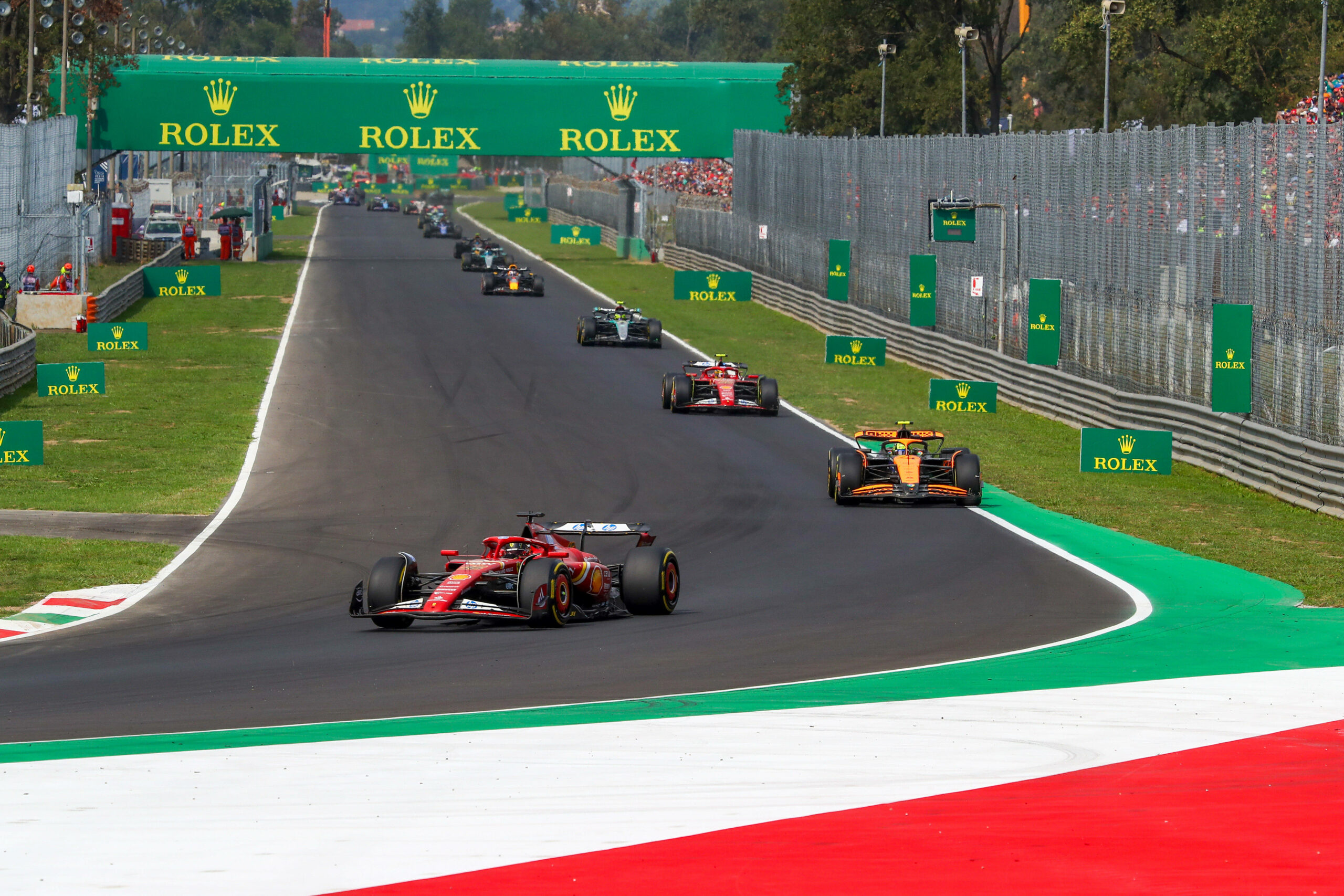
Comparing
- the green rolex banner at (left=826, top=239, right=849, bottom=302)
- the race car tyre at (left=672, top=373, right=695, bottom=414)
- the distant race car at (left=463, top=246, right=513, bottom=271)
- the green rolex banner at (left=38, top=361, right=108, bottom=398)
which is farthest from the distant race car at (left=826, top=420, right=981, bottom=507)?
the distant race car at (left=463, top=246, right=513, bottom=271)

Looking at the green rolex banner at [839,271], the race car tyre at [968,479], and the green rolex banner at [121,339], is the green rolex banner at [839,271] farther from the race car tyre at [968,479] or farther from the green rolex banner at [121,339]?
the race car tyre at [968,479]

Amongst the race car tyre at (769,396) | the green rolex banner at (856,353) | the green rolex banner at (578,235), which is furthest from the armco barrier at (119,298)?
the green rolex banner at (578,235)

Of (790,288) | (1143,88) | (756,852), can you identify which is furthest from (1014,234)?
(1143,88)

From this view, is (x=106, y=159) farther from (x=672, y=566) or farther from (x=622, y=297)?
(x=672, y=566)

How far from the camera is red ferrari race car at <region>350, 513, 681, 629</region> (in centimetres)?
1452

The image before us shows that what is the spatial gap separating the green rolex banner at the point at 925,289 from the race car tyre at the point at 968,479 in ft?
63.0

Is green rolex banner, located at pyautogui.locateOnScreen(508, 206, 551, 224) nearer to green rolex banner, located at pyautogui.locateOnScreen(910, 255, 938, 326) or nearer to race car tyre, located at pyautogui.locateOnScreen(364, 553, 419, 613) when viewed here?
green rolex banner, located at pyautogui.locateOnScreen(910, 255, 938, 326)

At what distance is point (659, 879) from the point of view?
7301 millimetres

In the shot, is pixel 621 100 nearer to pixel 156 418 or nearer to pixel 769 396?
pixel 769 396

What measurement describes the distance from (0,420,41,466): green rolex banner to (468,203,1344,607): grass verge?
36.1ft

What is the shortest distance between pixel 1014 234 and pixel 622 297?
22522mm

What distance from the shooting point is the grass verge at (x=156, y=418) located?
23.1 metres

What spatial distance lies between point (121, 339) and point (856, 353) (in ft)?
55.7

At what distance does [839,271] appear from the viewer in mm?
47875
